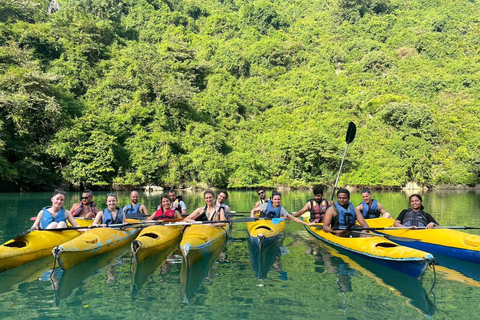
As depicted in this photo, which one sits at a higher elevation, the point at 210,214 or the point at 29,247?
the point at 210,214

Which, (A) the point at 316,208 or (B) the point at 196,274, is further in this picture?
(A) the point at 316,208

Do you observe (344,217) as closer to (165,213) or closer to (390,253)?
(390,253)

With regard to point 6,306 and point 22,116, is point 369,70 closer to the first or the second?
point 22,116

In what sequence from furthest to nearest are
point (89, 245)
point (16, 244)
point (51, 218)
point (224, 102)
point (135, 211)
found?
point (224, 102)
point (135, 211)
point (51, 218)
point (89, 245)
point (16, 244)

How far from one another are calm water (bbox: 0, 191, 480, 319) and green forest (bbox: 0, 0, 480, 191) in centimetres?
2076

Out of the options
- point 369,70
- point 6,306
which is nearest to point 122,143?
point 6,306

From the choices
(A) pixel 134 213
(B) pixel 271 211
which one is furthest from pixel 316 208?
(A) pixel 134 213

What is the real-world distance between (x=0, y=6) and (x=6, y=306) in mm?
44375

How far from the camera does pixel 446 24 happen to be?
6281 centimetres

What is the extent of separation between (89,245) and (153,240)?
1028 millimetres

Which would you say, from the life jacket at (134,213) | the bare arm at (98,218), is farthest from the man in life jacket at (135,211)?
the bare arm at (98,218)

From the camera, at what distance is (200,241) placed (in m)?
5.90

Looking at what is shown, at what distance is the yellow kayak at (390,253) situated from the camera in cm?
471

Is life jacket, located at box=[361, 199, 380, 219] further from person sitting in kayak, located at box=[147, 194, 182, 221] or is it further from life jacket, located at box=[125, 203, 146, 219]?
life jacket, located at box=[125, 203, 146, 219]
